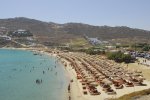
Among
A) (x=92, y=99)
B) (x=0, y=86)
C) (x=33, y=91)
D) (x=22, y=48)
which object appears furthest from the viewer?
(x=22, y=48)

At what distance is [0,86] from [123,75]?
20.6 meters

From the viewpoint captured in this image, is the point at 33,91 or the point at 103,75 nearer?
the point at 33,91

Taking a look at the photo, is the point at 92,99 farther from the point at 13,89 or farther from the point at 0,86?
the point at 0,86

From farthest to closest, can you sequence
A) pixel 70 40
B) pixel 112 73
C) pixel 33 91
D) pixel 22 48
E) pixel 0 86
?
pixel 70 40, pixel 22 48, pixel 112 73, pixel 0 86, pixel 33 91

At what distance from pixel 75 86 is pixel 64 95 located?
6716 millimetres

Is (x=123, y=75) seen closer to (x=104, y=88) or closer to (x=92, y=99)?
(x=104, y=88)

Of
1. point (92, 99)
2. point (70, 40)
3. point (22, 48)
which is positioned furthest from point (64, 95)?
point (70, 40)

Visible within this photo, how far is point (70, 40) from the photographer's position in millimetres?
199875

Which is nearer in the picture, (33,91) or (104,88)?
(104,88)

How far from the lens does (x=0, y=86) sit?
2240 inches

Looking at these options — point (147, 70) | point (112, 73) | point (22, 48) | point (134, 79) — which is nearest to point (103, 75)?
point (112, 73)

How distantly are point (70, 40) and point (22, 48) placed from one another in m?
37.6

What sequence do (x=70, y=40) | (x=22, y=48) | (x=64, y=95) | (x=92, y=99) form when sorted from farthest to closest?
(x=70, y=40)
(x=22, y=48)
(x=64, y=95)
(x=92, y=99)

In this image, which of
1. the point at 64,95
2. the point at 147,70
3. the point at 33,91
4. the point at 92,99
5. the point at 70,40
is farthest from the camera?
the point at 70,40
